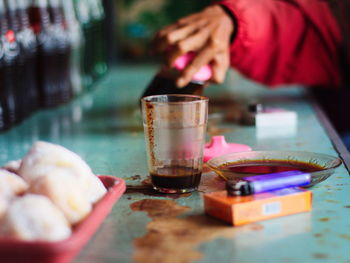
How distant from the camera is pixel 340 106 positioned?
2.21 metres

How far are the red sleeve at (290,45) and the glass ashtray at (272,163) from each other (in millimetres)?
885

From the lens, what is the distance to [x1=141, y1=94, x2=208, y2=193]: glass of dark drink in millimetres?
816

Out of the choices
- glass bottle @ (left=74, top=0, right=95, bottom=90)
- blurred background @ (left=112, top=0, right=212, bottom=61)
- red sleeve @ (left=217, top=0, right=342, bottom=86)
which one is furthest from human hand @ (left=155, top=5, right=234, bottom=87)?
blurred background @ (left=112, top=0, right=212, bottom=61)

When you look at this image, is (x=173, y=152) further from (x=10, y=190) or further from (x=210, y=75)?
(x=210, y=75)

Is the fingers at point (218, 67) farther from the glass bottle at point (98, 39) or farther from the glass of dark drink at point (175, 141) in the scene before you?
the glass bottle at point (98, 39)

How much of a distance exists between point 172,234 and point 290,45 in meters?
1.44

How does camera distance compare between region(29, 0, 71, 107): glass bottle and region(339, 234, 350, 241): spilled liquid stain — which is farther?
region(29, 0, 71, 107): glass bottle

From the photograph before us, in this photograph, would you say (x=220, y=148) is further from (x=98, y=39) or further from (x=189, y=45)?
(x=98, y=39)

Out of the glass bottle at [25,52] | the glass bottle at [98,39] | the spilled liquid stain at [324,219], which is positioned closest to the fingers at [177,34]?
the glass bottle at [25,52]

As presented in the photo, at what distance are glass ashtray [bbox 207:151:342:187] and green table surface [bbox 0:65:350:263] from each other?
0.10ft

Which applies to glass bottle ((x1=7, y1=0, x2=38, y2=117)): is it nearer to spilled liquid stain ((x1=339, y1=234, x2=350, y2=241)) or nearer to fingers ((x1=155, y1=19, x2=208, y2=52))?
fingers ((x1=155, y1=19, x2=208, y2=52))

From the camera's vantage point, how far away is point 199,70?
153 cm

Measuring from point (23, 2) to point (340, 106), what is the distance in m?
1.30

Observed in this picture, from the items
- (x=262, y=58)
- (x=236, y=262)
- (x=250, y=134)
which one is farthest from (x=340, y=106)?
(x=236, y=262)
